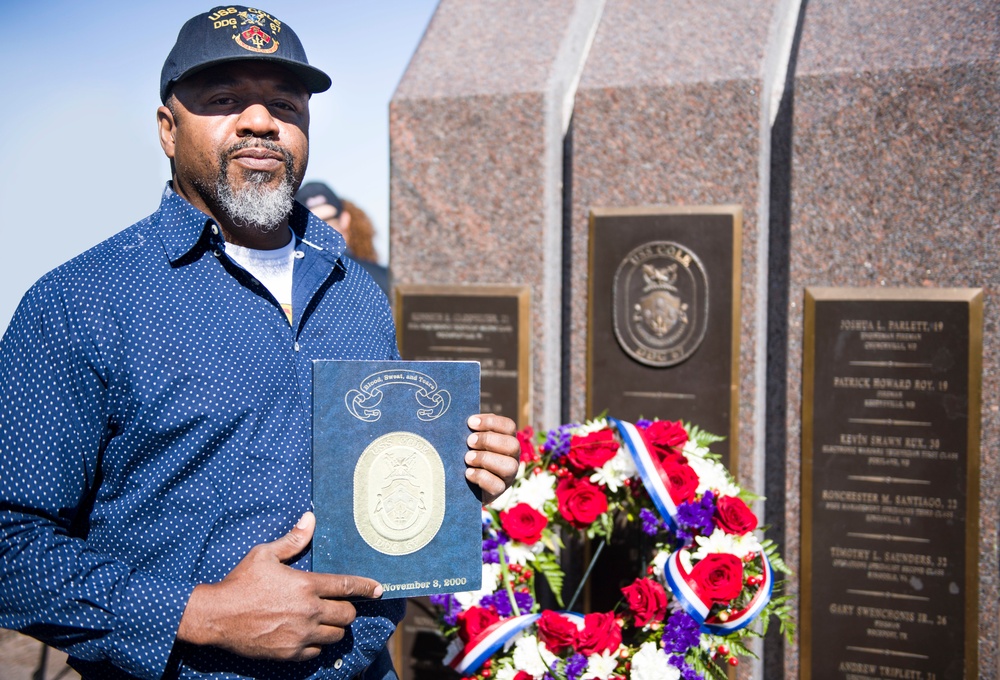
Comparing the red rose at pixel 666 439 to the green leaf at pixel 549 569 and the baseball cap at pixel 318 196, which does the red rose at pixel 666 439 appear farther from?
the baseball cap at pixel 318 196

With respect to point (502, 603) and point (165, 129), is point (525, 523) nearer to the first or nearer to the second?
point (502, 603)

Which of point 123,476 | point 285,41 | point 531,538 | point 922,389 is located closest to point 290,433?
point 123,476

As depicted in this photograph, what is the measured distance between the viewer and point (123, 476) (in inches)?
72.7

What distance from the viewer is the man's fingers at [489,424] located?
6.76ft

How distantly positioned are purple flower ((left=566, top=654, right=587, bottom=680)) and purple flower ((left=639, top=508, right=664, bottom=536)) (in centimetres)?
54

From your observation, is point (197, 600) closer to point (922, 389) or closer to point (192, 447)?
point (192, 447)

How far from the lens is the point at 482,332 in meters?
3.99

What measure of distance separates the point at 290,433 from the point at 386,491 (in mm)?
271

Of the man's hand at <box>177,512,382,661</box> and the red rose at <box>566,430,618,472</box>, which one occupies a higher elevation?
the red rose at <box>566,430,618,472</box>

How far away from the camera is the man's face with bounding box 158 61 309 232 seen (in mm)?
2057

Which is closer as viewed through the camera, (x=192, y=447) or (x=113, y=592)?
(x=113, y=592)

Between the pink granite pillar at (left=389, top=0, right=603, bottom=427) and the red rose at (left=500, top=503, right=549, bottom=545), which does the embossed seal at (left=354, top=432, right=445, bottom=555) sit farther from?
the pink granite pillar at (left=389, top=0, right=603, bottom=427)

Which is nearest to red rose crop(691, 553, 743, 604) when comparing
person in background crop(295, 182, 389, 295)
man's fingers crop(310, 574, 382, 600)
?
man's fingers crop(310, 574, 382, 600)

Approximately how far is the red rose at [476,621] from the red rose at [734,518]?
905 millimetres
